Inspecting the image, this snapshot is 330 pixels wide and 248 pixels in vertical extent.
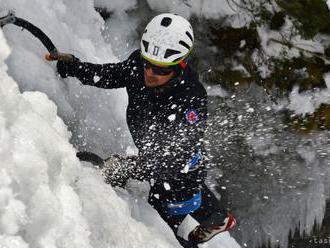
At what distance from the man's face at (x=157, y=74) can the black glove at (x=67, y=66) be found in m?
0.50

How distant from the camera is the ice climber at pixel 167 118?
3439 millimetres

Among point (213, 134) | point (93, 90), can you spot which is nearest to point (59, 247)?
point (93, 90)

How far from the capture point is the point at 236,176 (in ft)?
22.3

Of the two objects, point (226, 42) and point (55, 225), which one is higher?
point (55, 225)

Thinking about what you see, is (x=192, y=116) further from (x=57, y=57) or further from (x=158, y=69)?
(x=57, y=57)

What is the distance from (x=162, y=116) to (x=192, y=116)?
0.82ft

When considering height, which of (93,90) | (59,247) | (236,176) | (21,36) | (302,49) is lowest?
(236,176)

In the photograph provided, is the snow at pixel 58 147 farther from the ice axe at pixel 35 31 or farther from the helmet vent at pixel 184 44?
the helmet vent at pixel 184 44

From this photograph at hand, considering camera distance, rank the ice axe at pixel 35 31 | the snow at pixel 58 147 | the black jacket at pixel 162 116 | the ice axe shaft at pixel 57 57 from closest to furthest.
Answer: the snow at pixel 58 147
the ice axe at pixel 35 31
the ice axe shaft at pixel 57 57
the black jacket at pixel 162 116

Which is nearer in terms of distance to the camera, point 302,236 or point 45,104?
point 45,104

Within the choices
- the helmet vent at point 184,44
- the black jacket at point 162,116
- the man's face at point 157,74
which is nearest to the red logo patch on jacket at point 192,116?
the black jacket at point 162,116

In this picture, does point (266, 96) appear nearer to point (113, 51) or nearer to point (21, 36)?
point (113, 51)

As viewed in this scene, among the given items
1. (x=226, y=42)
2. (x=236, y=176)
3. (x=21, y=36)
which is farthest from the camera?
(x=236, y=176)

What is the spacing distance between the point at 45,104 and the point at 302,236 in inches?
221
